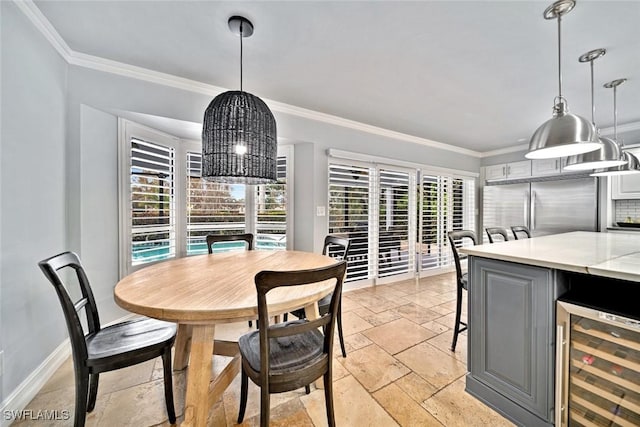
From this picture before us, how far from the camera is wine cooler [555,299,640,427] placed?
1.12 m

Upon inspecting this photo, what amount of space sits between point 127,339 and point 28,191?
1202mm

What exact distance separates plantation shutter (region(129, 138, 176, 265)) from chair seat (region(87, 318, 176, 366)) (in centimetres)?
126

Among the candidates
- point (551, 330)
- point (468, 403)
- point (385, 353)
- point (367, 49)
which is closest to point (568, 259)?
point (551, 330)

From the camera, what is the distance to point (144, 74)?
2332 mm

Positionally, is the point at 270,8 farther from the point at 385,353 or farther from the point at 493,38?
the point at 385,353

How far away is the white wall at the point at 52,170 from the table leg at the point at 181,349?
32.6 inches

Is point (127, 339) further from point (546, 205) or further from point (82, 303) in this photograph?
point (546, 205)

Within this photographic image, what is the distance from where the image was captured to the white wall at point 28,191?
1.46 meters

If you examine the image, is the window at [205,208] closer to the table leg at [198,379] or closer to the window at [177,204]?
the window at [177,204]

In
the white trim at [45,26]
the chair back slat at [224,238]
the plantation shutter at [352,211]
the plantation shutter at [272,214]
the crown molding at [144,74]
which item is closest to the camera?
the white trim at [45,26]

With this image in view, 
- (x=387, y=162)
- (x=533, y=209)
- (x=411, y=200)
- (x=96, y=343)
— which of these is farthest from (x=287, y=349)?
(x=533, y=209)

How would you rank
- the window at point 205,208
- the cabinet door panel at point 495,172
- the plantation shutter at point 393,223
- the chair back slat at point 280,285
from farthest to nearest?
the cabinet door panel at point 495,172
the plantation shutter at point 393,223
the window at point 205,208
the chair back slat at point 280,285

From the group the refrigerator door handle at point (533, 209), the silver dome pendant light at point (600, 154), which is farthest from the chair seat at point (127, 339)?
the refrigerator door handle at point (533, 209)

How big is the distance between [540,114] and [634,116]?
4.27ft
